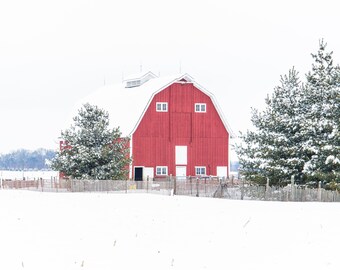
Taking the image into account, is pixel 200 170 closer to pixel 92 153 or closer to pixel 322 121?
pixel 92 153

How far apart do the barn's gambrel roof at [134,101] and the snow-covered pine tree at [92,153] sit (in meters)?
7.67

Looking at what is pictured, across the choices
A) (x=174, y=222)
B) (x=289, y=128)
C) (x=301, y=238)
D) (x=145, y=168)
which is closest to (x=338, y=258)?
(x=301, y=238)

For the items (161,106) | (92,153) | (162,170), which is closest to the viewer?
(92,153)

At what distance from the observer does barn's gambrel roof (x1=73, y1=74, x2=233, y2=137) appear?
187ft

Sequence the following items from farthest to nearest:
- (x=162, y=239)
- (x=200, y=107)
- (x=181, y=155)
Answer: (x=200, y=107)
(x=181, y=155)
(x=162, y=239)

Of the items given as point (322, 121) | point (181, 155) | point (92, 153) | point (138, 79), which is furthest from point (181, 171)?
point (322, 121)

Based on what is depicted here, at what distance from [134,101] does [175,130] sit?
4626 millimetres

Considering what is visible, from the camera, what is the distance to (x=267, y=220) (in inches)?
887

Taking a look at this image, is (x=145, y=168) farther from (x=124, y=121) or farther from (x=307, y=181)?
(x=307, y=181)

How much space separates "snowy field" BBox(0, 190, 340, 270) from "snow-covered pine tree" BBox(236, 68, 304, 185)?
15988 mm

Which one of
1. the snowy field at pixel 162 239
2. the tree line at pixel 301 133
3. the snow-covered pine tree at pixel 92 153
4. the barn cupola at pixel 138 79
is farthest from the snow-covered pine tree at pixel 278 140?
the barn cupola at pixel 138 79

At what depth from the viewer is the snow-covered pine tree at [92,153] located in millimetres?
47656

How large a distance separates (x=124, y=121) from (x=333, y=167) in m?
24.1

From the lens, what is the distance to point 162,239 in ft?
56.6
